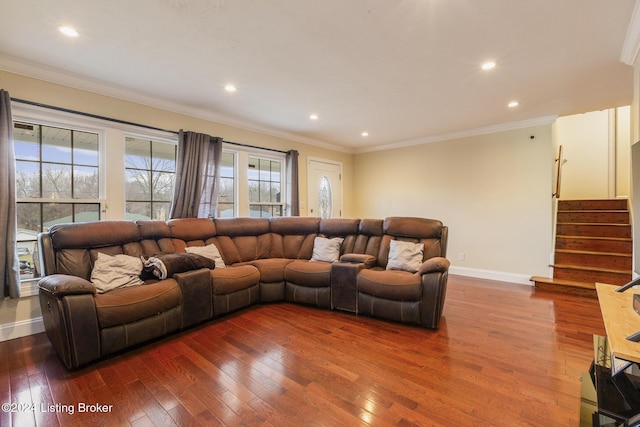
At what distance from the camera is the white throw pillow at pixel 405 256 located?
10.6 ft

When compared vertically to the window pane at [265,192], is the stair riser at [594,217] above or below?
below

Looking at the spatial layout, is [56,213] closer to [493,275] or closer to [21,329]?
[21,329]

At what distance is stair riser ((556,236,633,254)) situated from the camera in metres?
4.02

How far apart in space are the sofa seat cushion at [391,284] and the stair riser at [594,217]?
3.71 metres

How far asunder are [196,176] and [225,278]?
1511mm

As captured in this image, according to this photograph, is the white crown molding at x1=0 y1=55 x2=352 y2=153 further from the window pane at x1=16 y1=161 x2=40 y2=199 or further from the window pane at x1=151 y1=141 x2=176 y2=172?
the window pane at x1=16 y1=161 x2=40 y2=199

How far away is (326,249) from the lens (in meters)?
3.82

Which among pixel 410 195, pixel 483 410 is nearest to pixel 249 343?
pixel 483 410

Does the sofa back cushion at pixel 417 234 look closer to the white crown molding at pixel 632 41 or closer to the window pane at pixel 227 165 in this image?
the white crown molding at pixel 632 41

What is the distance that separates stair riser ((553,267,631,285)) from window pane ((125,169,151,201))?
5.73 meters

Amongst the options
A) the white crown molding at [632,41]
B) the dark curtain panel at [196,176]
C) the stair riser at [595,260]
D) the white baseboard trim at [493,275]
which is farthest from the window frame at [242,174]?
the stair riser at [595,260]

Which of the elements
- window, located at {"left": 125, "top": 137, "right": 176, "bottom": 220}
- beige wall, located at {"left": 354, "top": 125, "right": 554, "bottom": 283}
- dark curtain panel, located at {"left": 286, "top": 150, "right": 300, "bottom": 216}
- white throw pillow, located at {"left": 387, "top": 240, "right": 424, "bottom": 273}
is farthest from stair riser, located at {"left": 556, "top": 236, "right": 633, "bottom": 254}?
window, located at {"left": 125, "top": 137, "right": 176, "bottom": 220}

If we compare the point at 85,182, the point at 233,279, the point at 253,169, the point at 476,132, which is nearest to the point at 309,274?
the point at 233,279

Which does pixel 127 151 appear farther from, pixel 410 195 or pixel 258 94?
pixel 410 195
